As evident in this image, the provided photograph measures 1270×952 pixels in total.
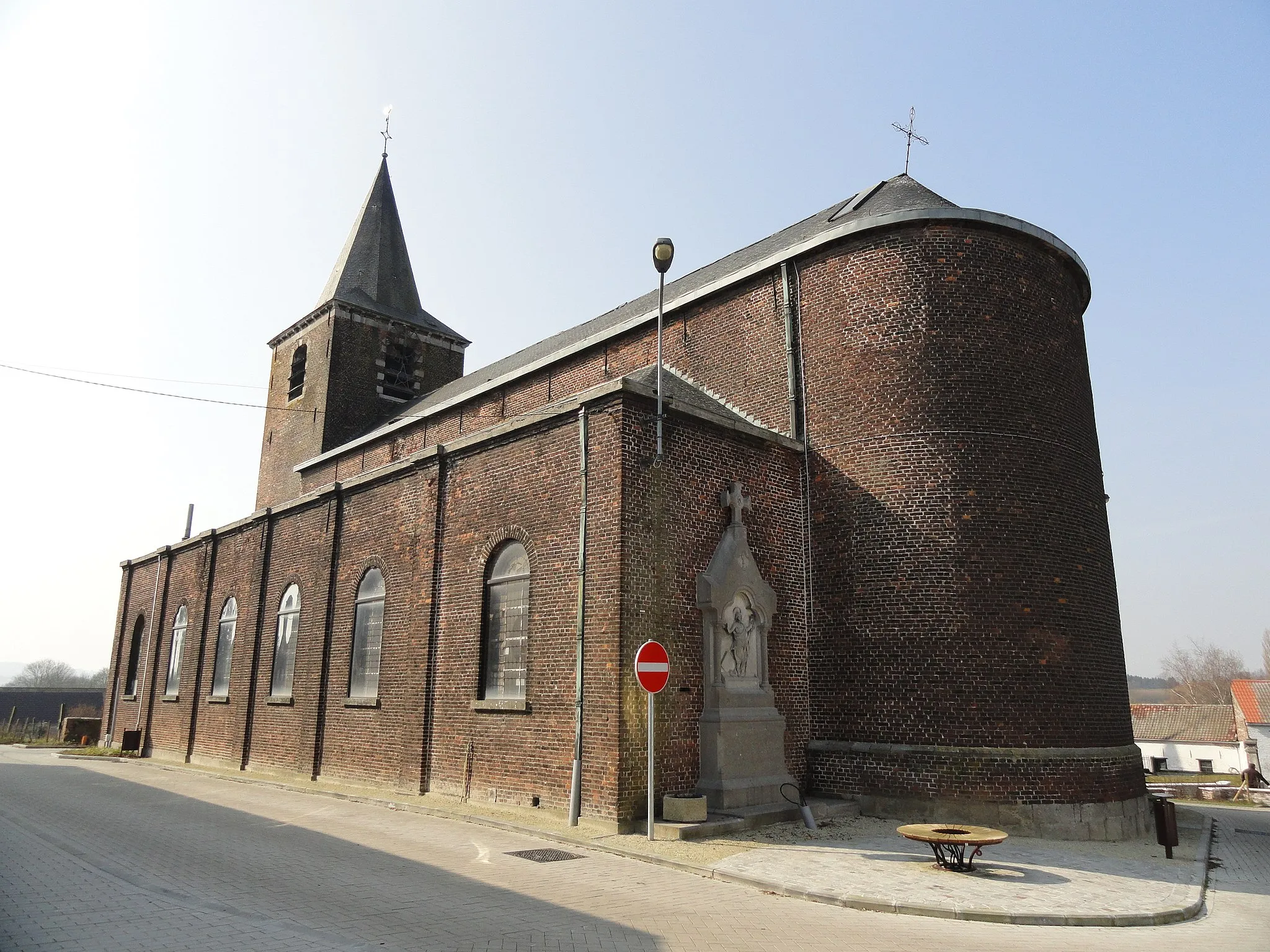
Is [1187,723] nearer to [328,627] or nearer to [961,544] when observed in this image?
[961,544]

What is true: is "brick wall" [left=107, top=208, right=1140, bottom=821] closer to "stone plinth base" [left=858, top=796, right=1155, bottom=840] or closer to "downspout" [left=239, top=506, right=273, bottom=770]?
"stone plinth base" [left=858, top=796, right=1155, bottom=840]

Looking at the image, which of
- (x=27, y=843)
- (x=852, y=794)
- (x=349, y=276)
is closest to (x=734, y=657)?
(x=852, y=794)

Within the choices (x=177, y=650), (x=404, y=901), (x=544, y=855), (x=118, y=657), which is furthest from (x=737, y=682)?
(x=118, y=657)

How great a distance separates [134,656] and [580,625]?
79.4 ft

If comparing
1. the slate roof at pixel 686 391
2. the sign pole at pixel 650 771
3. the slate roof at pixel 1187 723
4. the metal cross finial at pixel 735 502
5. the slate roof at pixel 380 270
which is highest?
the slate roof at pixel 380 270

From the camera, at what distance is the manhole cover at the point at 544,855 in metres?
9.38

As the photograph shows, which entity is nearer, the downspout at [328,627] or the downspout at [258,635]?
the downspout at [328,627]

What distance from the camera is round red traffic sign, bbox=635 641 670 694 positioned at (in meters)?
10.7

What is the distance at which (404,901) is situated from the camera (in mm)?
7328

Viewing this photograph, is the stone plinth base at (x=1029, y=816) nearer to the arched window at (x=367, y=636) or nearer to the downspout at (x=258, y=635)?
the arched window at (x=367, y=636)

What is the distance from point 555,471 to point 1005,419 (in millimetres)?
7104

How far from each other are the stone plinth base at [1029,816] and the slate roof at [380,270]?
25.5 meters

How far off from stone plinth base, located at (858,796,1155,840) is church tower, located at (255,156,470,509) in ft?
74.1

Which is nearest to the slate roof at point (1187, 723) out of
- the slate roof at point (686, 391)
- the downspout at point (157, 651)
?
the slate roof at point (686, 391)
